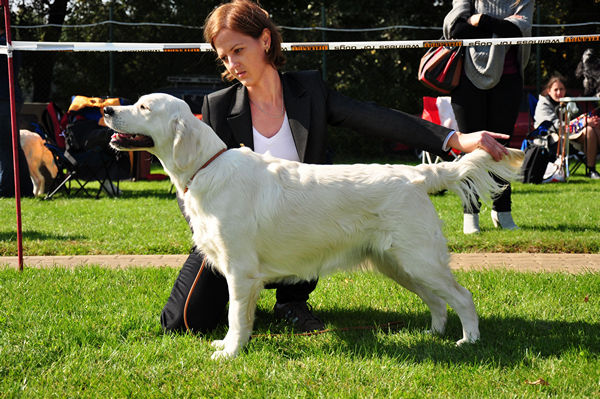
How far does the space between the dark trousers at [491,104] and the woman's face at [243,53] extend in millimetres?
2744

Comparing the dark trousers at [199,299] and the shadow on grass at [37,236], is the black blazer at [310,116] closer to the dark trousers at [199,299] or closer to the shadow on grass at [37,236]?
the dark trousers at [199,299]

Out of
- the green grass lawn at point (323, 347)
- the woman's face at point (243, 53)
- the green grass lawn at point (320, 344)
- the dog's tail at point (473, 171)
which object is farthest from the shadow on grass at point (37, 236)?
the dog's tail at point (473, 171)

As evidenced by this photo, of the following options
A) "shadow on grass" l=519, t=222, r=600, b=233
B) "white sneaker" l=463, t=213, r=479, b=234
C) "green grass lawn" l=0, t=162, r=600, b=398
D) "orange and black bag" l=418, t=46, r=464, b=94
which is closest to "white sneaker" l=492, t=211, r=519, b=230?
"shadow on grass" l=519, t=222, r=600, b=233

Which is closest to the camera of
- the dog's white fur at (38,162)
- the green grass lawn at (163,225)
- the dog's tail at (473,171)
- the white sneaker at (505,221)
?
the dog's tail at (473,171)

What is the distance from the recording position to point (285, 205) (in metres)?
3.02

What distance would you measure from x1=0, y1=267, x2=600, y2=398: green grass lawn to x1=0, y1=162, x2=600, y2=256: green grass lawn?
118 centimetres

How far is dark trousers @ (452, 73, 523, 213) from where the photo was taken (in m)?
5.60

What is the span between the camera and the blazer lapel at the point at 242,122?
11.8 feet

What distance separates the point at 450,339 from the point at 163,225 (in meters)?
4.16

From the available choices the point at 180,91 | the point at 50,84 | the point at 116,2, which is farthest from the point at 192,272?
the point at 116,2

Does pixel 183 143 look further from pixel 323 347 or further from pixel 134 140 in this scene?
pixel 323 347

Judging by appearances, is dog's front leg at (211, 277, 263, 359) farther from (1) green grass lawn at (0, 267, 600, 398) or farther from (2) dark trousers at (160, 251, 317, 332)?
(2) dark trousers at (160, 251, 317, 332)

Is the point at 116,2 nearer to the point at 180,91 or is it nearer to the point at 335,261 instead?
Result: the point at 180,91

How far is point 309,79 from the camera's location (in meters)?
3.67
